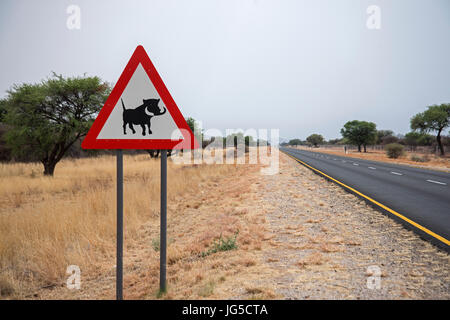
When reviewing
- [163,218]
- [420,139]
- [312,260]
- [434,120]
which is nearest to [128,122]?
[163,218]

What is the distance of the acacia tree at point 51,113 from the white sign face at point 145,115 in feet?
48.3

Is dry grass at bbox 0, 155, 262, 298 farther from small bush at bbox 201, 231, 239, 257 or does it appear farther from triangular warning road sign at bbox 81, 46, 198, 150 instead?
triangular warning road sign at bbox 81, 46, 198, 150

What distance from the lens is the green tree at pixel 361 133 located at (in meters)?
64.7

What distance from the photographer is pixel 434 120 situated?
4028 cm

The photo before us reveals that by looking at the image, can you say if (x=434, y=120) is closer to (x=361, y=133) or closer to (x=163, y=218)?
(x=361, y=133)

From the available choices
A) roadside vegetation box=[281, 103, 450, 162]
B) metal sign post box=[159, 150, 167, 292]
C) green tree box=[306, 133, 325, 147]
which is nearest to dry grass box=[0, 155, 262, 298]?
metal sign post box=[159, 150, 167, 292]

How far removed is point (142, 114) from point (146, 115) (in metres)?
0.04

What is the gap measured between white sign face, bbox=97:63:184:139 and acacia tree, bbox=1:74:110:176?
14728mm

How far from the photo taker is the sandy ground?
2553 mm

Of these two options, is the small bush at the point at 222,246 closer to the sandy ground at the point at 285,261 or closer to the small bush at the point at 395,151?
the sandy ground at the point at 285,261

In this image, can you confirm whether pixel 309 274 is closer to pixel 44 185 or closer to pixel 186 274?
pixel 186 274

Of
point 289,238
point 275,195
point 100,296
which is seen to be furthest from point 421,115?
point 100,296

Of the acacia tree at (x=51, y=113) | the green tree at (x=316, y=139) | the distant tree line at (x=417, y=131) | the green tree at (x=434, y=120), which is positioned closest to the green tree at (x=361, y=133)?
the distant tree line at (x=417, y=131)

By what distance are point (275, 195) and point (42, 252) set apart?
596 centimetres
